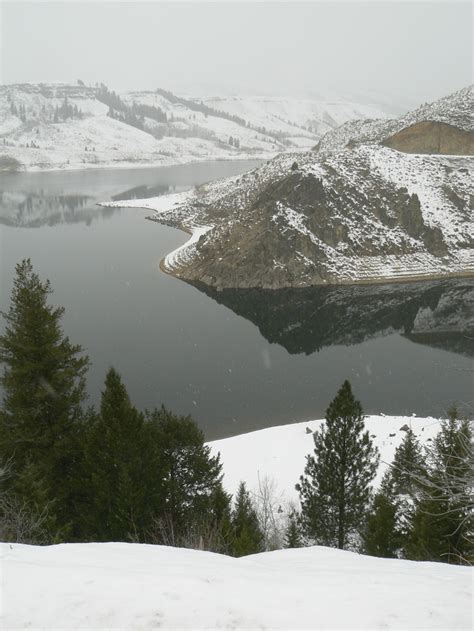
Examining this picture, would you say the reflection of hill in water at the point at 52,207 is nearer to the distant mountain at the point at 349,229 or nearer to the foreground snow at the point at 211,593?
the distant mountain at the point at 349,229

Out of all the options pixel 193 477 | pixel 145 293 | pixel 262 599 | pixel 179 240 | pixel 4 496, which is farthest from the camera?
pixel 179 240

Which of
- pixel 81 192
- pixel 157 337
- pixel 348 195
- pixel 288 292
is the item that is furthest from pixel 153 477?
pixel 81 192

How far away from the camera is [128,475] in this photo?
43.4 ft

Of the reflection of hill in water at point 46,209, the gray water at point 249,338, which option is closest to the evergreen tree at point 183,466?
the gray water at point 249,338

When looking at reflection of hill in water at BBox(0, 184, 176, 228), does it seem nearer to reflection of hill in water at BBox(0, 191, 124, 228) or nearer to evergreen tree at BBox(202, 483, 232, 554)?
reflection of hill in water at BBox(0, 191, 124, 228)

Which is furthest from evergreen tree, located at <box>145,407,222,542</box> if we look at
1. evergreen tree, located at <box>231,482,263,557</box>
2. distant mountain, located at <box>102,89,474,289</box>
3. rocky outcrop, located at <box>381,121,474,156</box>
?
rocky outcrop, located at <box>381,121,474,156</box>

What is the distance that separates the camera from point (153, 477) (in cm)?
1427

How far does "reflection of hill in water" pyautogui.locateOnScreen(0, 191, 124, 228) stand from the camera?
96062 mm

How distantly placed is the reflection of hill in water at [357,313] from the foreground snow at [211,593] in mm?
35076

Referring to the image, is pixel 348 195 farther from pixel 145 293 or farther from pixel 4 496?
pixel 4 496

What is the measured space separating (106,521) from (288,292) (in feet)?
156

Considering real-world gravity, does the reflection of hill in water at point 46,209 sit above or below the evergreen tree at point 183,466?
above

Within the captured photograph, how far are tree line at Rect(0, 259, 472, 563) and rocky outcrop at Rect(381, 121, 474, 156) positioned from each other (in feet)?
287

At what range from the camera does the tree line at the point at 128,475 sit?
12.9 m
